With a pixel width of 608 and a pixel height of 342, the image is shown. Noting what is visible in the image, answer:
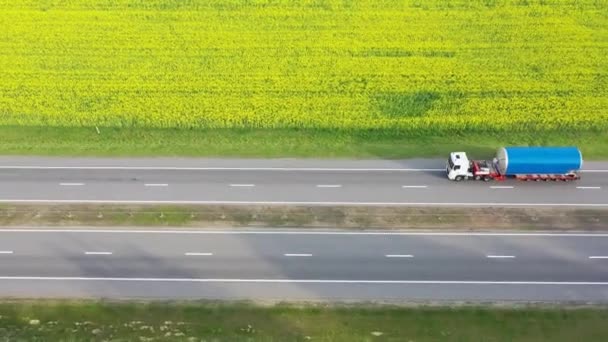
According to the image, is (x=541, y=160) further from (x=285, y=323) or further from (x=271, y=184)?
(x=285, y=323)

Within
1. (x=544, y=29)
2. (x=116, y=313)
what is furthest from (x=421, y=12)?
(x=116, y=313)

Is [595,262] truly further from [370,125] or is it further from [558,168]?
[370,125]

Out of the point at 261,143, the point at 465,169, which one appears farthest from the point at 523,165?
the point at 261,143

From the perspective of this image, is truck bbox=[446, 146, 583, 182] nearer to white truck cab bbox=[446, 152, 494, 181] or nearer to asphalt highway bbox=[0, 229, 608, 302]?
white truck cab bbox=[446, 152, 494, 181]

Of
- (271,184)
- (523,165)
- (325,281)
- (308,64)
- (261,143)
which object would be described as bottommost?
(325,281)

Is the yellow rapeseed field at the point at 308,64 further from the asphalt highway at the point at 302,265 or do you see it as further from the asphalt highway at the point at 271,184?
the asphalt highway at the point at 302,265

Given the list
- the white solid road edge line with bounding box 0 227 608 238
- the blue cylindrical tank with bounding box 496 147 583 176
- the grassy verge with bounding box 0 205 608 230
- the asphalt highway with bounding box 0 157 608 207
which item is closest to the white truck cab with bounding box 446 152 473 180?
the asphalt highway with bounding box 0 157 608 207
